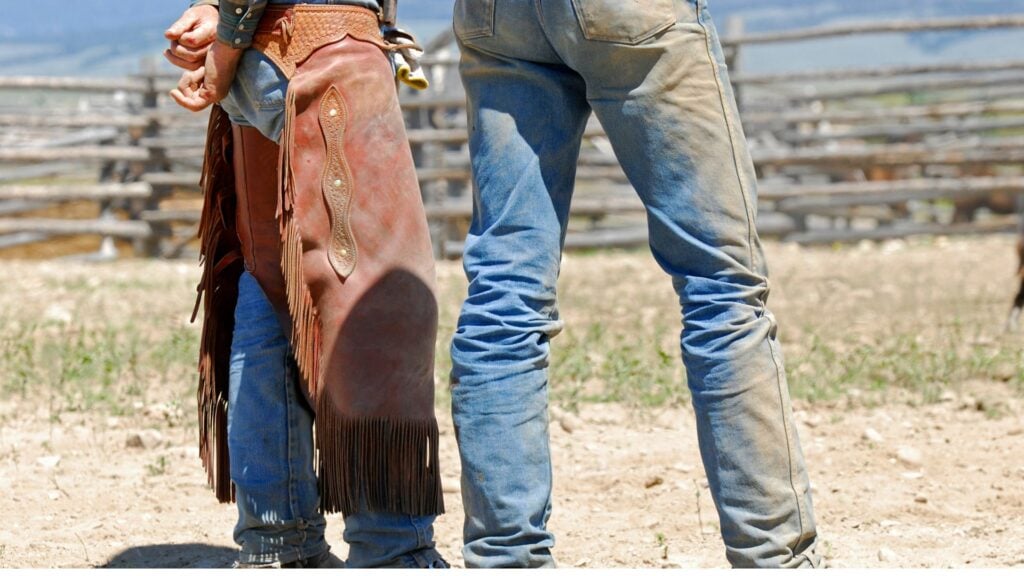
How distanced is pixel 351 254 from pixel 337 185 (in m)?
0.14

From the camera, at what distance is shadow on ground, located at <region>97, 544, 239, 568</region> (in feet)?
9.49

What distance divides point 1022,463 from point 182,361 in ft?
10.5

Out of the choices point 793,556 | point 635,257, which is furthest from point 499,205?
point 635,257

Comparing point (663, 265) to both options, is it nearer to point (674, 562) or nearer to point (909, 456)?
point (674, 562)

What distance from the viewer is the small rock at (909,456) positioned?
3.69 meters

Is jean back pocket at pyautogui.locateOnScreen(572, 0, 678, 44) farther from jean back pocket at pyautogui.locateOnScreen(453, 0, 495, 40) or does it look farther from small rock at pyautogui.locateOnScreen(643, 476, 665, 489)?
small rock at pyautogui.locateOnScreen(643, 476, 665, 489)

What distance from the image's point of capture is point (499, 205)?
2.17 meters

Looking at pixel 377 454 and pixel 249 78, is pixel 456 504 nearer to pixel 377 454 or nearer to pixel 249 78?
pixel 377 454

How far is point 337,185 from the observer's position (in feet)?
8.01

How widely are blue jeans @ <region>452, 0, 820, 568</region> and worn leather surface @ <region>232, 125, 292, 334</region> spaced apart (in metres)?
0.57

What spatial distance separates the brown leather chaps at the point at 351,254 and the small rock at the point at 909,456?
1755 millimetres

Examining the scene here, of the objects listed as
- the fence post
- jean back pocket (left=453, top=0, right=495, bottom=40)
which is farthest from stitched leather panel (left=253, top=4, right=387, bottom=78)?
the fence post

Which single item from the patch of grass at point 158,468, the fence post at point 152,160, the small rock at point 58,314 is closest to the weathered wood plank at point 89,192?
the fence post at point 152,160

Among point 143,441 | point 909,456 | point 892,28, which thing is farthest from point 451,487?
point 892,28
